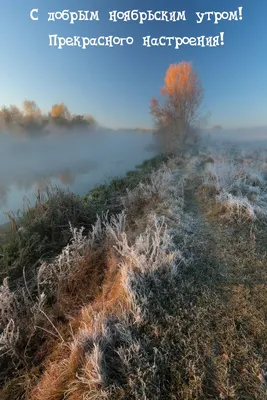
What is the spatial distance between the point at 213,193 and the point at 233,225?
62.3 inches

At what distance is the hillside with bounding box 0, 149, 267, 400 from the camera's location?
5.61 feet

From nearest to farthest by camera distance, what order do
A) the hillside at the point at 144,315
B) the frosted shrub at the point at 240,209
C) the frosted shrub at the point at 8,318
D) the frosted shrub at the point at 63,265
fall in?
the hillside at the point at 144,315 → the frosted shrub at the point at 8,318 → the frosted shrub at the point at 63,265 → the frosted shrub at the point at 240,209

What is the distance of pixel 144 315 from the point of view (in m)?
2.12

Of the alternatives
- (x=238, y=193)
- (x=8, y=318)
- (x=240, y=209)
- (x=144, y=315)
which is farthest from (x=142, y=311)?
(x=238, y=193)

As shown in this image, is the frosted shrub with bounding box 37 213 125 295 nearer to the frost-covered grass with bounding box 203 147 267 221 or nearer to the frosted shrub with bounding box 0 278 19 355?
the frosted shrub with bounding box 0 278 19 355

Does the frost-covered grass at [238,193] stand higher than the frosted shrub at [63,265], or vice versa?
the frost-covered grass at [238,193]

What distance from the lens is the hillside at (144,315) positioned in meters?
1.71

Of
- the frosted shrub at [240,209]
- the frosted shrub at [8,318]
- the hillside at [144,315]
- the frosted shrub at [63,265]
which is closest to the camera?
the hillside at [144,315]

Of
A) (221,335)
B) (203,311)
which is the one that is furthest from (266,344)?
(203,311)

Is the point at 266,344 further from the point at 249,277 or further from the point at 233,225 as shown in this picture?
the point at 233,225

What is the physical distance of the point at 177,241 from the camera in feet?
11.0

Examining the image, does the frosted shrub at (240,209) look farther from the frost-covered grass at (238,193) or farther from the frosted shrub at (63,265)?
the frosted shrub at (63,265)

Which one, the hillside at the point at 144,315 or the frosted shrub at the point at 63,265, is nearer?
the hillside at the point at 144,315

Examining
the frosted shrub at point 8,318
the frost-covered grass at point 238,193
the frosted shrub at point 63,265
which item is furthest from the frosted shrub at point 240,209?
the frosted shrub at point 8,318
